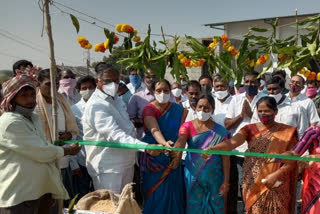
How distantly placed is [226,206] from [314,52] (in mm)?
2262

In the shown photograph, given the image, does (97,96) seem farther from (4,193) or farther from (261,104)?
(261,104)

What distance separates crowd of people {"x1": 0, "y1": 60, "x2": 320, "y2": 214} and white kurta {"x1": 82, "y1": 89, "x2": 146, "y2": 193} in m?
0.01

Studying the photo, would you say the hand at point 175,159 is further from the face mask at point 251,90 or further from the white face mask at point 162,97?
the face mask at point 251,90

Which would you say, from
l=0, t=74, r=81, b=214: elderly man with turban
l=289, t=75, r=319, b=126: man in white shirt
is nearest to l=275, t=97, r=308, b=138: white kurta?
l=289, t=75, r=319, b=126: man in white shirt

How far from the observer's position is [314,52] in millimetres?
2361

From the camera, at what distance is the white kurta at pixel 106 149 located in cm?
380

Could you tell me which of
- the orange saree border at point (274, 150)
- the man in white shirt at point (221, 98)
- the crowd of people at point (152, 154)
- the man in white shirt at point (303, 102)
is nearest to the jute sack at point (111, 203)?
the crowd of people at point (152, 154)

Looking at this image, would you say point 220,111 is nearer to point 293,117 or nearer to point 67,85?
point 293,117

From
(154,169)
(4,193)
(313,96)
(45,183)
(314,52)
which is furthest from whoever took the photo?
(313,96)

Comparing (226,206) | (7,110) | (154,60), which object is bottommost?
(226,206)

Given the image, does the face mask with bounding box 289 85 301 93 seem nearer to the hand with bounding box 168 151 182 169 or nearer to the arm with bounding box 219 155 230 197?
the arm with bounding box 219 155 230 197

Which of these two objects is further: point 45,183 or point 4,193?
point 45,183

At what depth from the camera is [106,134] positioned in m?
3.76

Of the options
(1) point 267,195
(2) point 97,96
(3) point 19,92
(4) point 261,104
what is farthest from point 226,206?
(3) point 19,92
